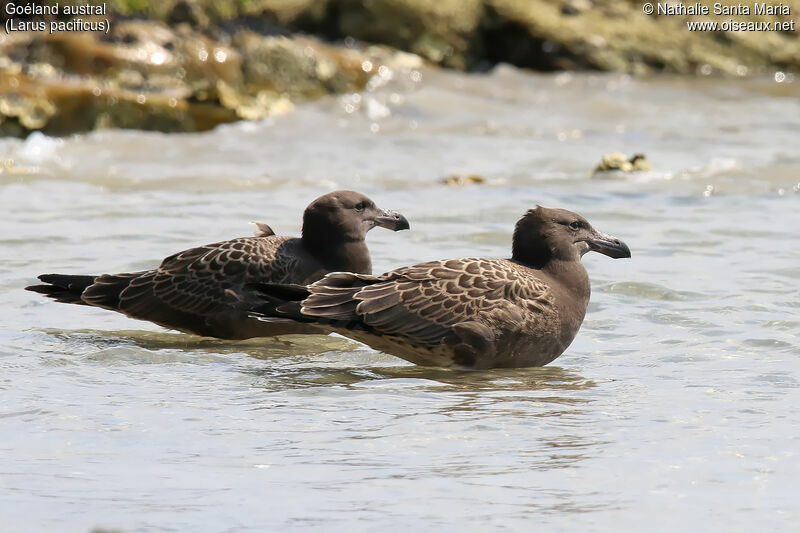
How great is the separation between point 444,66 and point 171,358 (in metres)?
13.1

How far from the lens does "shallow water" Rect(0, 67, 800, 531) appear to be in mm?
4555

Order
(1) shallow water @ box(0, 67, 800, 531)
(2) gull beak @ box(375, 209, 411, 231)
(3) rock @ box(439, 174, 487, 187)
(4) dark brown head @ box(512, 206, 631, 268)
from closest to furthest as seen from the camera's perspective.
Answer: (1) shallow water @ box(0, 67, 800, 531) → (4) dark brown head @ box(512, 206, 631, 268) → (2) gull beak @ box(375, 209, 411, 231) → (3) rock @ box(439, 174, 487, 187)

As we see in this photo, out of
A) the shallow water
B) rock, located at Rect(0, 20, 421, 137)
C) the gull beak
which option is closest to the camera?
the shallow water

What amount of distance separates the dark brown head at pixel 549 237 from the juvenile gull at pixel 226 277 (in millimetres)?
1007

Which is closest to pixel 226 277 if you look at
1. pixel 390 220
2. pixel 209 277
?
pixel 209 277

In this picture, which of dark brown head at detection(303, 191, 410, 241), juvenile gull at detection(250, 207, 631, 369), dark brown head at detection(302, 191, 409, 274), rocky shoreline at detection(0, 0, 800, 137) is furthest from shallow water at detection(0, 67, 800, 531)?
rocky shoreline at detection(0, 0, 800, 137)

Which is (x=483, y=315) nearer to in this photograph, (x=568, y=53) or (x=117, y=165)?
(x=117, y=165)

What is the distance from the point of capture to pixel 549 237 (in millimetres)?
7289

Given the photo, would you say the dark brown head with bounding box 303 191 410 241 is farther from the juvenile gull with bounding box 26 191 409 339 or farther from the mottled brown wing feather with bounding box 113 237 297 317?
the mottled brown wing feather with bounding box 113 237 297 317

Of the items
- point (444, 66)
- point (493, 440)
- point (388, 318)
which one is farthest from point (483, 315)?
point (444, 66)

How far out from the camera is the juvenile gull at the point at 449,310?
6773 millimetres

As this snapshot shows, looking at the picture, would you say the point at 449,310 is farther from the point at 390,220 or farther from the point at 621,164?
the point at 621,164

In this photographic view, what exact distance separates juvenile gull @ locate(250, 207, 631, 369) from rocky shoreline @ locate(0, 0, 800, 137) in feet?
31.0

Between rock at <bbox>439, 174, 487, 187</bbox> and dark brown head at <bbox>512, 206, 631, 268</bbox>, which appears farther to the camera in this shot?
rock at <bbox>439, 174, 487, 187</bbox>
